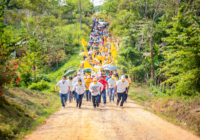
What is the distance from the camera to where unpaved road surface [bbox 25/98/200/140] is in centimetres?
691

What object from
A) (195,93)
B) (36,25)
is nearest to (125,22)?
(36,25)

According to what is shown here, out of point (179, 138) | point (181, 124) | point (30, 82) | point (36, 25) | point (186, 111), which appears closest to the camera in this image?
point (179, 138)

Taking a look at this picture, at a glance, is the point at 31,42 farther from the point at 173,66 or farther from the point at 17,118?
the point at 17,118

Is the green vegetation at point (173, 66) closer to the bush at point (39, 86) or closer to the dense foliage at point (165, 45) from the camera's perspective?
the dense foliage at point (165, 45)

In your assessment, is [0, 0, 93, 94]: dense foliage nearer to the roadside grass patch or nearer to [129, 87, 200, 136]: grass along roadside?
the roadside grass patch

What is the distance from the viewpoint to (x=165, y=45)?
794 inches

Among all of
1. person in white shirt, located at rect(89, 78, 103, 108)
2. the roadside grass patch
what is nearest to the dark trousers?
person in white shirt, located at rect(89, 78, 103, 108)

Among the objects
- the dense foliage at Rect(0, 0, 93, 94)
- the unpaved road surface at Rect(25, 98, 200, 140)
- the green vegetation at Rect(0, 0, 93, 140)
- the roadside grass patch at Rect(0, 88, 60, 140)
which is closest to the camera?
the roadside grass patch at Rect(0, 88, 60, 140)

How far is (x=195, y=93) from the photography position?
1163 cm

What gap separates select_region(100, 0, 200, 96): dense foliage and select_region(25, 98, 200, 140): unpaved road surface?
4.13 metres

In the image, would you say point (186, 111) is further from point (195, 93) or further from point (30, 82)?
point (30, 82)

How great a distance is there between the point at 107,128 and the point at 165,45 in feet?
47.7

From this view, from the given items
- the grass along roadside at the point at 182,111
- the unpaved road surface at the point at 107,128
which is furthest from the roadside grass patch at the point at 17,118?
the grass along roadside at the point at 182,111

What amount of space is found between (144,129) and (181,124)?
2.21m
